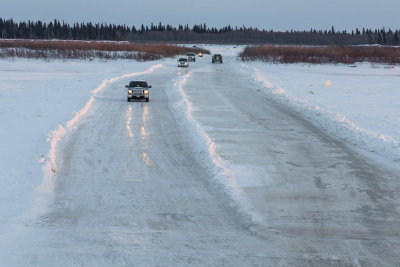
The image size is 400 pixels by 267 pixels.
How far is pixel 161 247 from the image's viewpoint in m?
7.71

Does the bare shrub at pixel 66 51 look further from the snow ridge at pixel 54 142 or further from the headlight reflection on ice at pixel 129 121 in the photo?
the headlight reflection on ice at pixel 129 121

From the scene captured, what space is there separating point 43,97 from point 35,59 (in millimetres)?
47020

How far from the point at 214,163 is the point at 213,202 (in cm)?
307

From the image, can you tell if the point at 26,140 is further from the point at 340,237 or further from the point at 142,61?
the point at 142,61

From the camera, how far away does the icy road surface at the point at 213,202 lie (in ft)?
24.6

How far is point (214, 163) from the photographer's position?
13.3 metres

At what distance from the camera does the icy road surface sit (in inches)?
296

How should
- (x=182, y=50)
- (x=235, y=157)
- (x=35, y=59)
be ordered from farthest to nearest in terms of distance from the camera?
(x=182, y=50), (x=35, y=59), (x=235, y=157)

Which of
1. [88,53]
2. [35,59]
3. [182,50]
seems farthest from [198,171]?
[182,50]

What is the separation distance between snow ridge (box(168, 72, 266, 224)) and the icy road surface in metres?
0.04

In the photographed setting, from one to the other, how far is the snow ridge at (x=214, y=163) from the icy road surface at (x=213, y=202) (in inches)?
1.8

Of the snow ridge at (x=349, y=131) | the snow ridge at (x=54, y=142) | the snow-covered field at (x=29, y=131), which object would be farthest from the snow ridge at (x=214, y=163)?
the snow ridge at (x=349, y=131)

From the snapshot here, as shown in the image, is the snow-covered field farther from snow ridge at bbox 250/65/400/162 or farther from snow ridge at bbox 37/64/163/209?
snow ridge at bbox 250/65/400/162

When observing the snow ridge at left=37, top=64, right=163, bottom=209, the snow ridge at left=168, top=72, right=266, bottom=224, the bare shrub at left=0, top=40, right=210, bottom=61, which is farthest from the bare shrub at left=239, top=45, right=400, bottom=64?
the snow ridge at left=168, top=72, right=266, bottom=224
